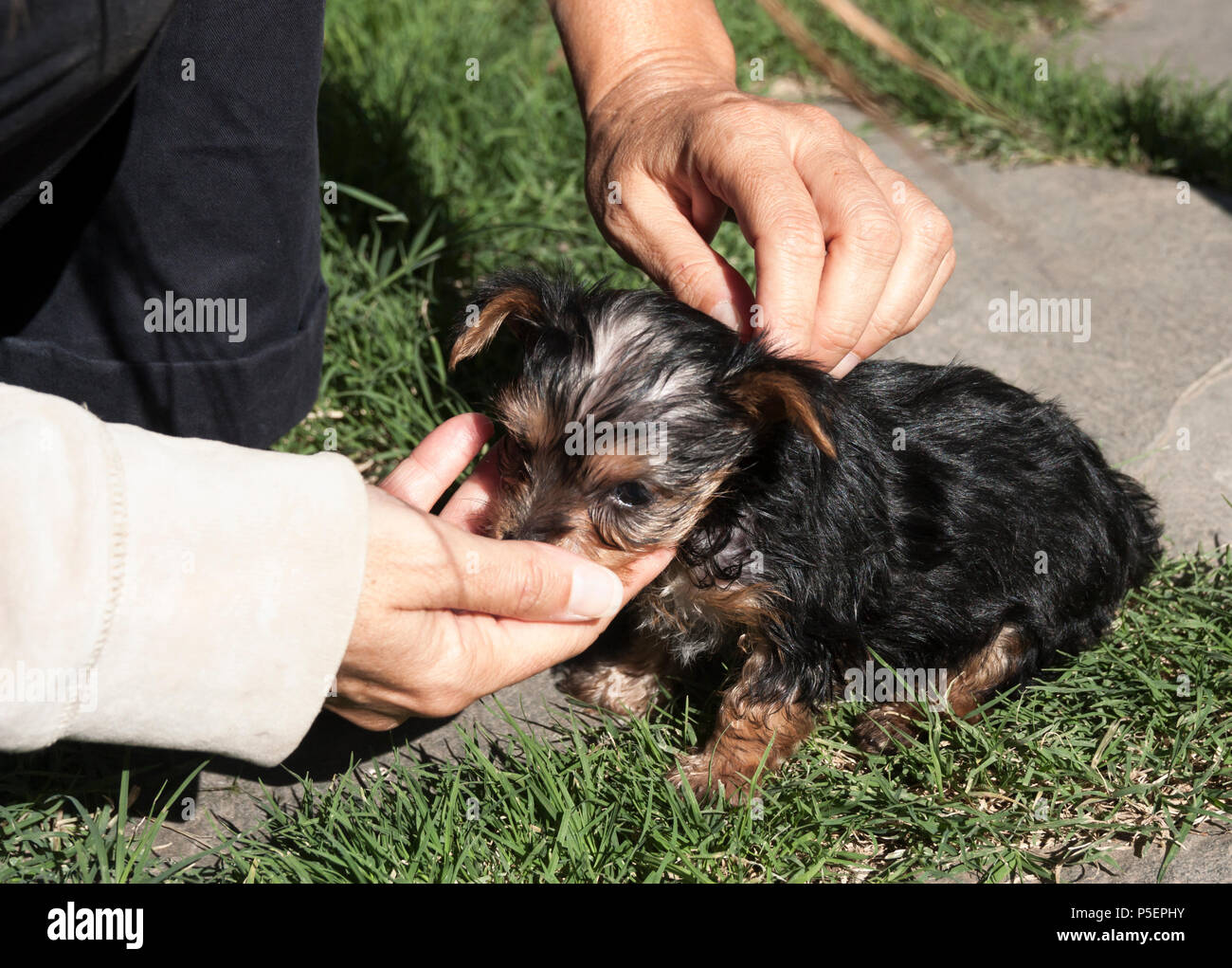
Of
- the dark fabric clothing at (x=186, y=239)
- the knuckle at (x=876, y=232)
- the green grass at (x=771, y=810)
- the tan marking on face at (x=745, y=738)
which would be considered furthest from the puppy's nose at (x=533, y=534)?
the dark fabric clothing at (x=186, y=239)

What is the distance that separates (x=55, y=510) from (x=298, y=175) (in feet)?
5.66

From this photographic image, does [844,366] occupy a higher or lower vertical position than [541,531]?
higher

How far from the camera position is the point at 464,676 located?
2.37 meters

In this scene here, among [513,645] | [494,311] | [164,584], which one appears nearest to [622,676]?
[513,645]

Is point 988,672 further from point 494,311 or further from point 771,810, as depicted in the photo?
point 494,311

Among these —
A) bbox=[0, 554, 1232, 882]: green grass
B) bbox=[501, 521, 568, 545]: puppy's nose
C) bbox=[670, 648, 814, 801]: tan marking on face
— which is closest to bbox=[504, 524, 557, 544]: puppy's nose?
bbox=[501, 521, 568, 545]: puppy's nose

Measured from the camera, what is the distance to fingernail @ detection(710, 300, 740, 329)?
112 inches

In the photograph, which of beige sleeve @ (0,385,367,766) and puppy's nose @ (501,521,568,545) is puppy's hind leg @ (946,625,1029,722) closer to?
puppy's nose @ (501,521,568,545)

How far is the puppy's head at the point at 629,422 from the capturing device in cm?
265

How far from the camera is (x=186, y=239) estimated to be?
3.24 metres

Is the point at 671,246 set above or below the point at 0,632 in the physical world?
above

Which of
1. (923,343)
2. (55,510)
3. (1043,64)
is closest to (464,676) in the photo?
(55,510)

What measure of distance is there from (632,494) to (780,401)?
0.43 m

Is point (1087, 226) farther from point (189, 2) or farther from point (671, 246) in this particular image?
point (189, 2)
